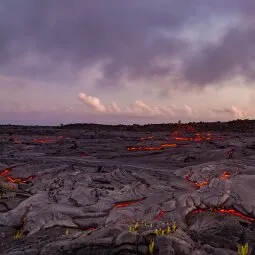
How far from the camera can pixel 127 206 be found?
13477 millimetres

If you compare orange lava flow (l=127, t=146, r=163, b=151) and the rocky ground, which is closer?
Result: the rocky ground

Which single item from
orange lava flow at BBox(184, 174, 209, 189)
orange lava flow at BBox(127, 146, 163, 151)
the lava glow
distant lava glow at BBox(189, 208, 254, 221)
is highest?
orange lava flow at BBox(127, 146, 163, 151)

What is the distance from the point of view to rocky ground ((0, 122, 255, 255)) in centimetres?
720

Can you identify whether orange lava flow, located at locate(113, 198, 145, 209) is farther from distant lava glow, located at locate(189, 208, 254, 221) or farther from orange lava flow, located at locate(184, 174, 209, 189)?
orange lava flow, located at locate(184, 174, 209, 189)

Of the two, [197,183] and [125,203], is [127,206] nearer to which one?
[125,203]

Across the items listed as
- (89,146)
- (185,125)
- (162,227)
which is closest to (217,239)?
(162,227)

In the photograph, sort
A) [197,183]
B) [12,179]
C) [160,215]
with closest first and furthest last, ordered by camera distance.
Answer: [160,215] → [197,183] → [12,179]

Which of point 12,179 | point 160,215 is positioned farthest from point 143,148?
point 160,215

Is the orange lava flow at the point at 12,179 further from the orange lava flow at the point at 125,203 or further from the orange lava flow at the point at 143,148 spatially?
the orange lava flow at the point at 143,148

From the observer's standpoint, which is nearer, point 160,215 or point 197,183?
point 160,215

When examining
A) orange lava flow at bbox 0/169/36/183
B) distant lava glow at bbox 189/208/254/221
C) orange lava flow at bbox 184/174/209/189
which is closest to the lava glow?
distant lava glow at bbox 189/208/254/221

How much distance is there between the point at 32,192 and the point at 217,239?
895 cm

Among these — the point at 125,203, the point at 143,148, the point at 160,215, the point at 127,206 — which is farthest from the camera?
the point at 143,148

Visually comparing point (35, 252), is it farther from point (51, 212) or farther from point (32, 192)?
point (32, 192)
